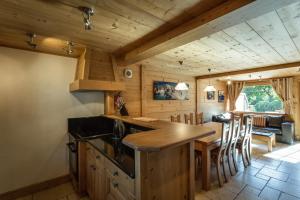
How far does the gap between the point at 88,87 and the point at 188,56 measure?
1.97 metres

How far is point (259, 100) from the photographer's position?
676 cm

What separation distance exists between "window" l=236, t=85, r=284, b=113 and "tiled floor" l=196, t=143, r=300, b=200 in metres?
3.18

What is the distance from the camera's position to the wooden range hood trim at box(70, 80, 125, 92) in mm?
2348

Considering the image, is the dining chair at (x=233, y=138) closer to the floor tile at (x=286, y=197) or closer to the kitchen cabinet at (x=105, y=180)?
the floor tile at (x=286, y=197)

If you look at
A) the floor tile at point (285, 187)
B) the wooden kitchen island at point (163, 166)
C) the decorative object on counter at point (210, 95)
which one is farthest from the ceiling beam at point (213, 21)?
the decorative object on counter at point (210, 95)

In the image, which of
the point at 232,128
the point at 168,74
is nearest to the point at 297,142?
the point at 232,128

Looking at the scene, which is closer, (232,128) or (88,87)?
(88,87)

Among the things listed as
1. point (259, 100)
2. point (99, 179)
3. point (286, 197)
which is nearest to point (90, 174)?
point (99, 179)

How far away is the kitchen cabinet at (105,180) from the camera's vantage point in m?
1.33

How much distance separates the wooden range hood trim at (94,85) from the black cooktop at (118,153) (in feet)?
2.55

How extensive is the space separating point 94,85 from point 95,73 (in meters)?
0.30

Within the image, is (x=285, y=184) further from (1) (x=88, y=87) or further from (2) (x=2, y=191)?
(2) (x=2, y=191)

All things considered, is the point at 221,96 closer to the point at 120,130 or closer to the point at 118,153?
the point at 120,130

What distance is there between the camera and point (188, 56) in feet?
10.2
